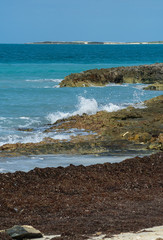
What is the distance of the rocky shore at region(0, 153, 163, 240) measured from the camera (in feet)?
19.3

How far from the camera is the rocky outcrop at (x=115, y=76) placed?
37500 mm

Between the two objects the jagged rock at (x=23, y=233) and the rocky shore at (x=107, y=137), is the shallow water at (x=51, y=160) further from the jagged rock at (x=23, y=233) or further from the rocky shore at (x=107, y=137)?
the jagged rock at (x=23, y=233)

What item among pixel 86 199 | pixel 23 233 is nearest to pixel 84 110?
pixel 86 199

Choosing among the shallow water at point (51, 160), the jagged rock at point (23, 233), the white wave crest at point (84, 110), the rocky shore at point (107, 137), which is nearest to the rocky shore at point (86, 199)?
the jagged rock at point (23, 233)

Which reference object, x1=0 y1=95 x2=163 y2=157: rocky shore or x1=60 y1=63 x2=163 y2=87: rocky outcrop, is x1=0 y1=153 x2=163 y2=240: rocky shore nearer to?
x1=0 y1=95 x2=163 y2=157: rocky shore

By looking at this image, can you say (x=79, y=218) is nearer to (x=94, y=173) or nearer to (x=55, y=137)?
(x=94, y=173)

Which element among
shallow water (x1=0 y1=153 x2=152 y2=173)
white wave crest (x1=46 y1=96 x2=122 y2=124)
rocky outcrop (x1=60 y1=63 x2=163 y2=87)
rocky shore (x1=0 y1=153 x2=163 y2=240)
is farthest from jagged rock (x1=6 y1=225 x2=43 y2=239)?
rocky outcrop (x1=60 y1=63 x2=163 y2=87)

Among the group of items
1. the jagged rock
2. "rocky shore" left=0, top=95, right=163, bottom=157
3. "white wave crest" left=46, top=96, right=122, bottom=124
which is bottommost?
the jagged rock

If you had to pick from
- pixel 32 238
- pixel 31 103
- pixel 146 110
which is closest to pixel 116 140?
pixel 146 110

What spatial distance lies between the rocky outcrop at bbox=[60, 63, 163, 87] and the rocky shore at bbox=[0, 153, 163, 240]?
27.2 meters

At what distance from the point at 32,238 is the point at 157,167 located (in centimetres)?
543

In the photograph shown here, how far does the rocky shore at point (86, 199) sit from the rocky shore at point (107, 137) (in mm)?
2210

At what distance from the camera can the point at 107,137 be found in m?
14.0

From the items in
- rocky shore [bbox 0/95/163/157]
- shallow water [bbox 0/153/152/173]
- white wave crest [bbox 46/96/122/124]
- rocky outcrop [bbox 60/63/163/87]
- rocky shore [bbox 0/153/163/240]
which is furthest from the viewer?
rocky outcrop [bbox 60/63/163/87]
